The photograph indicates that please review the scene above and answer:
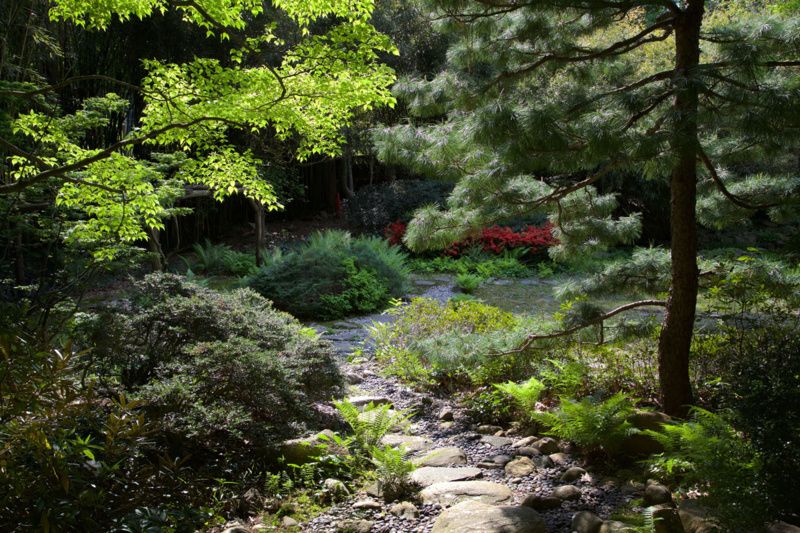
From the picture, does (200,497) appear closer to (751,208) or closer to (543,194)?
(543,194)

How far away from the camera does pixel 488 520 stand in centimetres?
272

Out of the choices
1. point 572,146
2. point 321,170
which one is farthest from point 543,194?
point 321,170

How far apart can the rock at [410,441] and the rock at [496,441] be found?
15.6 inches

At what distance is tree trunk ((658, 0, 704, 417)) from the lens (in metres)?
3.68

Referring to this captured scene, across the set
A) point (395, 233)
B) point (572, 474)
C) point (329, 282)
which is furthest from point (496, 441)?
point (395, 233)

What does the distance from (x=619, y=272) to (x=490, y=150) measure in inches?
55.3

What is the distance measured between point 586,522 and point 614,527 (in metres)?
0.15

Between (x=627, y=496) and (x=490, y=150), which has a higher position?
(x=490, y=150)

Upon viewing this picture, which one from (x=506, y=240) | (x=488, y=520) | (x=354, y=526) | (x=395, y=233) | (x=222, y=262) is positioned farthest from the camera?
(x=395, y=233)

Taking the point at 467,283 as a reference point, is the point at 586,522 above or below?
below

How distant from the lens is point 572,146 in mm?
3398

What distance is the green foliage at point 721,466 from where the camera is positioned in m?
2.29

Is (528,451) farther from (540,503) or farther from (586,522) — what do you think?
(586,522)

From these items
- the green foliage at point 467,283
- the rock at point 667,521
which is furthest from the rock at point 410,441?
the green foliage at point 467,283
